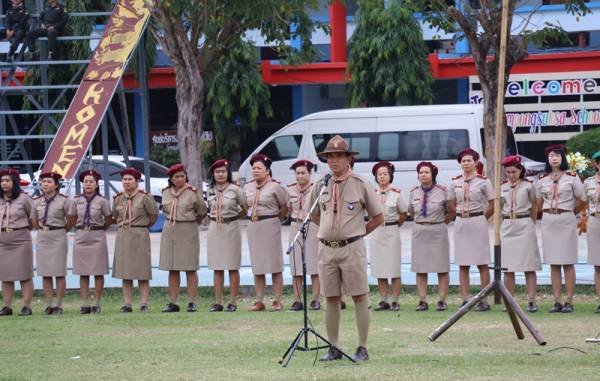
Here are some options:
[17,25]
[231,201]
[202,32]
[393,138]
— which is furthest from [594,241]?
[393,138]

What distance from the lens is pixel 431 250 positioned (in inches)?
605

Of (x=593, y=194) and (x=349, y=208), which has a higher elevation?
(x=349, y=208)

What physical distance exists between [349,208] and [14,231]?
20.7 ft

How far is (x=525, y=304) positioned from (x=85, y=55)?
685 inches

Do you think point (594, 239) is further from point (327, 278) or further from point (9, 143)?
point (9, 143)

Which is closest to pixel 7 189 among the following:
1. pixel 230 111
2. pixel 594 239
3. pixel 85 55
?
pixel 594 239

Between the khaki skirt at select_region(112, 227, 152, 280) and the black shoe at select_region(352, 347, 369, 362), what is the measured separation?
543 cm

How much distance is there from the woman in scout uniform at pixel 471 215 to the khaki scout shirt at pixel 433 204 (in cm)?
11

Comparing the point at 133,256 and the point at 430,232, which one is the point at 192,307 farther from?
the point at 430,232

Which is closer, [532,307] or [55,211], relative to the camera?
[532,307]

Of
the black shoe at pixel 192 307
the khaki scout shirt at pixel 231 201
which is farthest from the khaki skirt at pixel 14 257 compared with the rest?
the khaki scout shirt at pixel 231 201

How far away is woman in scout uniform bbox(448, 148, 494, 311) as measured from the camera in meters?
15.2

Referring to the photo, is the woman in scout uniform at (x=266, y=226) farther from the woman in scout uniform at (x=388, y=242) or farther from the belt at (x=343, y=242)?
the belt at (x=343, y=242)

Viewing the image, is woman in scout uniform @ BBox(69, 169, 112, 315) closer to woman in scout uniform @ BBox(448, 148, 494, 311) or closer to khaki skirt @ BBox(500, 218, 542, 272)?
woman in scout uniform @ BBox(448, 148, 494, 311)
